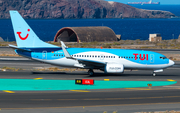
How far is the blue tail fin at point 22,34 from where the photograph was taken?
4197 centimetres

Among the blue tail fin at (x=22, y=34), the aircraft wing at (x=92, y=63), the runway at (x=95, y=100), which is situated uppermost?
the blue tail fin at (x=22, y=34)

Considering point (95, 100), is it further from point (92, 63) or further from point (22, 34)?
point (22, 34)

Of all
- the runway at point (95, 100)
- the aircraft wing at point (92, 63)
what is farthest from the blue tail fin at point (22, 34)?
the runway at point (95, 100)

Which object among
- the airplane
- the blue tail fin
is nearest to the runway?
the airplane

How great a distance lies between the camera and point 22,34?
4241 cm

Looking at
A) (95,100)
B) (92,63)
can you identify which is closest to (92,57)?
(92,63)

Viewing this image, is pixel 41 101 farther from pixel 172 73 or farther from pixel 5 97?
pixel 172 73

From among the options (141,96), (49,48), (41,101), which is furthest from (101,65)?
(41,101)

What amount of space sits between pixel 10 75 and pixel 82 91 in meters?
14.3

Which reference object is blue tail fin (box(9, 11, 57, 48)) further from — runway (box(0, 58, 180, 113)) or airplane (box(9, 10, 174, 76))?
runway (box(0, 58, 180, 113))

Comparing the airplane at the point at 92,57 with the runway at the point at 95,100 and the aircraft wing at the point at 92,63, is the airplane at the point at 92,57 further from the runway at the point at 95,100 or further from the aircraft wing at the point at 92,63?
the runway at the point at 95,100

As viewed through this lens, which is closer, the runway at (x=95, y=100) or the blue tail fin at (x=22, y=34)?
the runway at (x=95, y=100)

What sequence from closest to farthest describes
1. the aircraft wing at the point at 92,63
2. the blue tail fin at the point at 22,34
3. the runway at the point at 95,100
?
1. the runway at the point at 95,100
2. the aircraft wing at the point at 92,63
3. the blue tail fin at the point at 22,34

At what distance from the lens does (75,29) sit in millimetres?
94000
